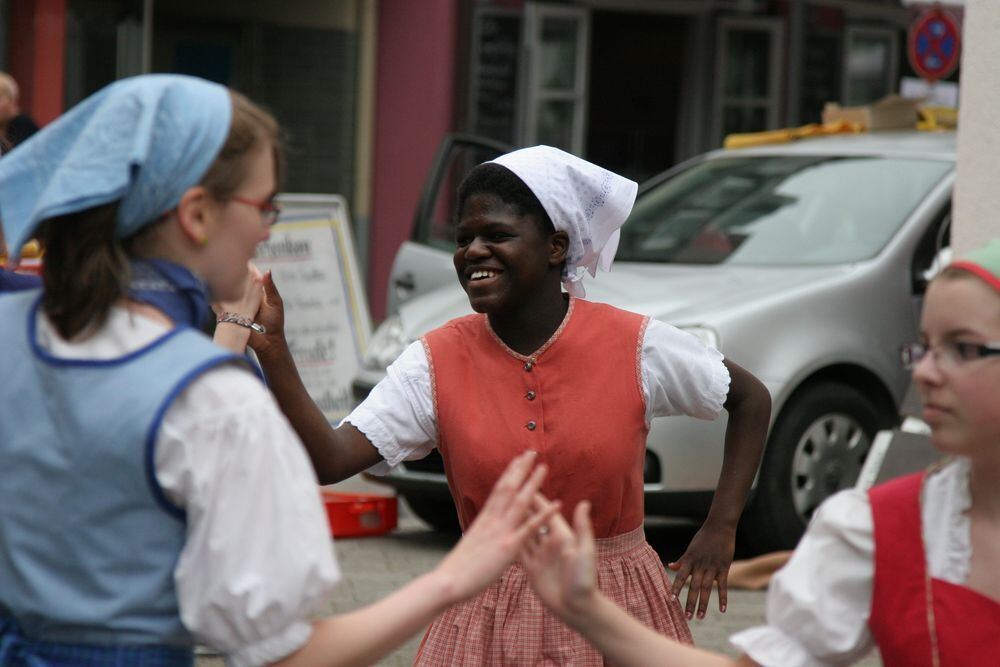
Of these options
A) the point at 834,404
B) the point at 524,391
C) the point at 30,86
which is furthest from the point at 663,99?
the point at 524,391

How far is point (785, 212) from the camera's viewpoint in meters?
7.87

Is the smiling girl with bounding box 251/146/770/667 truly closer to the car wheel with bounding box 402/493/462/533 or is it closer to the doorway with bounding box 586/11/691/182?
the car wheel with bounding box 402/493/462/533

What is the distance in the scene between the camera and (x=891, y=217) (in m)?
7.62

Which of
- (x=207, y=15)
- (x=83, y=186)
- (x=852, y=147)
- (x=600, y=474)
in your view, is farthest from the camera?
(x=207, y=15)

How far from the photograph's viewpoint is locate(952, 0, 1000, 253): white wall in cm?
602

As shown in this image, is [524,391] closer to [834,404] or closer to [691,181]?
[834,404]

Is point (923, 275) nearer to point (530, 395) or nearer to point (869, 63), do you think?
point (530, 395)

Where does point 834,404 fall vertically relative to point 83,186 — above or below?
below

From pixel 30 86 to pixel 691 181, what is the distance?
7103 millimetres

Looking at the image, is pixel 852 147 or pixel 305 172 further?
pixel 305 172

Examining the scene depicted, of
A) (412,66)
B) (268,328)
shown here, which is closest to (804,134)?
(268,328)

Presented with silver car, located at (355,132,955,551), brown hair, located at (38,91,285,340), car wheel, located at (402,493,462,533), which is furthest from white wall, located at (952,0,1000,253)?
brown hair, located at (38,91,285,340)

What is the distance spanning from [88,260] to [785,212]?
233 inches

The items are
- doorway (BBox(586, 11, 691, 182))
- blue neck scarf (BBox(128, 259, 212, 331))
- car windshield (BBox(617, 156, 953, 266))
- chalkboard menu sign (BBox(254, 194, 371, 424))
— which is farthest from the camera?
doorway (BBox(586, 11, 691, 182))
